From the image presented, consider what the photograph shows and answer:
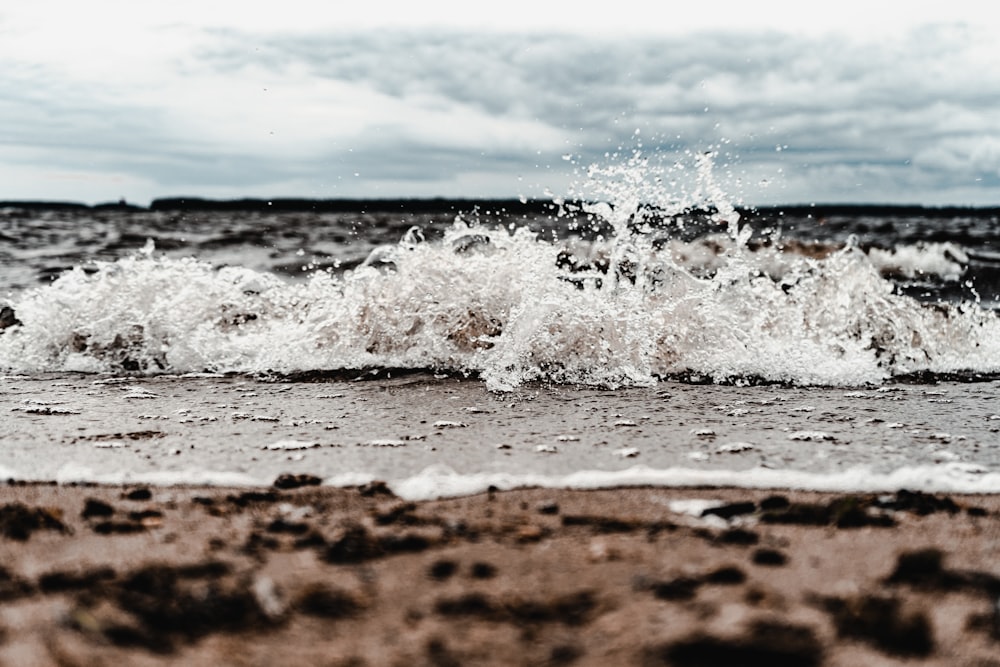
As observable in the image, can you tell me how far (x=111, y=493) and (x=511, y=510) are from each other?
1.19 meters

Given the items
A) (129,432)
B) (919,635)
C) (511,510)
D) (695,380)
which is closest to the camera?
(919,635)

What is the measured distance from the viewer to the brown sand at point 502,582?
4.46 ft

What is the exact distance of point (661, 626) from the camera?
1.40 meters

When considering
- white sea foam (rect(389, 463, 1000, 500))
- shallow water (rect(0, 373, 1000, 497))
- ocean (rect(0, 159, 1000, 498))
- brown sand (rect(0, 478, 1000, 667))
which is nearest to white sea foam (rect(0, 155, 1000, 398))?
ocean (rect(0, 159, 1000, 498))

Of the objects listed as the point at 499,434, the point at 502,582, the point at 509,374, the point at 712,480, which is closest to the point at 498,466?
the point at 499,434

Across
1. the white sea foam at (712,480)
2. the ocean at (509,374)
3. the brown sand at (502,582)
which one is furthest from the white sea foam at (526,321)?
the brown sand at (502,582)

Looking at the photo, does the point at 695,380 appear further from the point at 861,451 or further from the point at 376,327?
the point at 376,327

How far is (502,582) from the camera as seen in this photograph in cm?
162

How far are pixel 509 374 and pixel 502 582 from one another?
287 cm

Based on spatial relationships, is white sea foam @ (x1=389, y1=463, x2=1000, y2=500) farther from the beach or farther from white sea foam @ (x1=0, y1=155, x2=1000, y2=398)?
white sea foam @ (x1=0, y1=155, x2=1000, y2=398)

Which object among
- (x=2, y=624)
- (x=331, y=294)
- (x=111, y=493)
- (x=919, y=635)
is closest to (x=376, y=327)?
(x=331, y=294)

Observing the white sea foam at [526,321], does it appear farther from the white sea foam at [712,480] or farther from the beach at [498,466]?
the white sea foam at [712,480]

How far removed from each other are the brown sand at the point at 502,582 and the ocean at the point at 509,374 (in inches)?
14.5

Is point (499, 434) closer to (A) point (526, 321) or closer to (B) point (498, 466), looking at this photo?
(B) point (498, 466)
